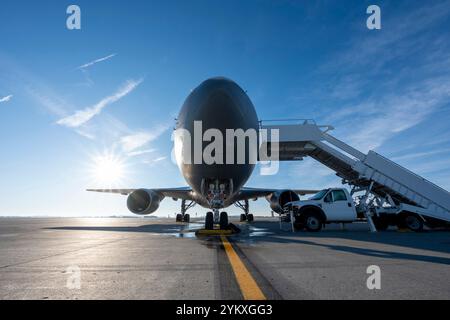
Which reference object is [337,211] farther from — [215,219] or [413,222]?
[215,219]

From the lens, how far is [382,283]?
3379mm

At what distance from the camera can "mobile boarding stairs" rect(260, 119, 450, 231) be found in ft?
47.4

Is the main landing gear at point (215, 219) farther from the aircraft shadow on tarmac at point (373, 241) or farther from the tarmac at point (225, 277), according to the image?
the tarmac at point (225, 277)

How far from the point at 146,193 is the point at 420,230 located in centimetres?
1472

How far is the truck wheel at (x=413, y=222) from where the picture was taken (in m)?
14.3

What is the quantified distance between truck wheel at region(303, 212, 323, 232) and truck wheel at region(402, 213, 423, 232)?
477 centimetres

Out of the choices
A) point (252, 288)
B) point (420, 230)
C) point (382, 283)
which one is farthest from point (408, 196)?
point (252, 288)

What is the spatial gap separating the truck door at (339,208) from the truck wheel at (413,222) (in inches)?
130

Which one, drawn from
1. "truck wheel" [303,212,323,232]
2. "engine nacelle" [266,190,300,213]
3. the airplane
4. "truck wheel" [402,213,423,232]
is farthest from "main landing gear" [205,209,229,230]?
"truck wheel" [402,213,423,232]

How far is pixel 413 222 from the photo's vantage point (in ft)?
47.4

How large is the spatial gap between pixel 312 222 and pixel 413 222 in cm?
540

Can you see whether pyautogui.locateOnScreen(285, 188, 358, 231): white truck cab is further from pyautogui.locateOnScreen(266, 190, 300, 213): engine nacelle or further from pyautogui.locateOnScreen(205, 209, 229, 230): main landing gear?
pyautogui.locateOnScreen(266, 190, 300, 213): engine nacelle

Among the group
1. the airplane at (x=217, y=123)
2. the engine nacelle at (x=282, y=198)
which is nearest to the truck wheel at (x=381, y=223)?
the engine nacelle at (x=282, y=198)

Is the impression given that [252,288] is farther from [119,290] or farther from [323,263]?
[323,263]
